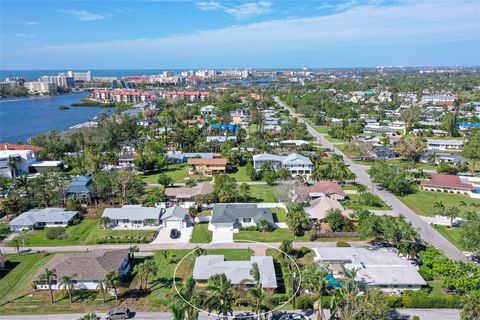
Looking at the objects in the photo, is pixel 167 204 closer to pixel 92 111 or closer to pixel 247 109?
pixel 247 109

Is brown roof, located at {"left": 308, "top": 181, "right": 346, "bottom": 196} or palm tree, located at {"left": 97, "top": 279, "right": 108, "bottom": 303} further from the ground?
brown roof, located at {"left": 308, "top": 181, "right": 346, "bottom": 196}

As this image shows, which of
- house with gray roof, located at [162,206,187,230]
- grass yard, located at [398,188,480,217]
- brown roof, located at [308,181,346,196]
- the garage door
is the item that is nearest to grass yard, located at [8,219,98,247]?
house with gray roof, located at [162,206,187,230]

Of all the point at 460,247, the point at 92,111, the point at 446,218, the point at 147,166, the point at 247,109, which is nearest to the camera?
the point at 460,247

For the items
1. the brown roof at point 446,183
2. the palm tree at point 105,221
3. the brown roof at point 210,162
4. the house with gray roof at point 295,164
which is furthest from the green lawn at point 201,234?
the brown roof at point 446,183

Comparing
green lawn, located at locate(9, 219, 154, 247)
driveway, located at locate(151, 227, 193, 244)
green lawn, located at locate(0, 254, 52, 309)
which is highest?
green lawn, located at locate(9, 219, 154, 247)

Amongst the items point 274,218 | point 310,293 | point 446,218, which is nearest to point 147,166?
point 274,218

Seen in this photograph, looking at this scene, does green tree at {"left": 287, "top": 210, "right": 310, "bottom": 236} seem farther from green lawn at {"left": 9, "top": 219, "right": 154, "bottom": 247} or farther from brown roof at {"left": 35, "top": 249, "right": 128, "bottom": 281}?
brown roof at {"left": 35, "top": 249, "right": 128, "bottom": 281}
